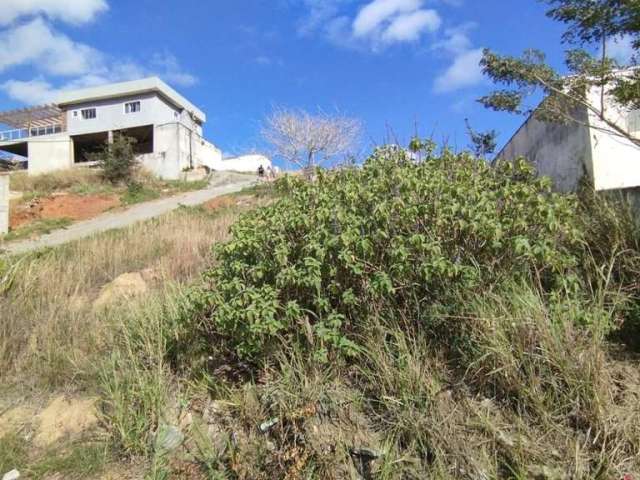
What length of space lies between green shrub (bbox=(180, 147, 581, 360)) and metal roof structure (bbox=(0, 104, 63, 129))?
33.9 m

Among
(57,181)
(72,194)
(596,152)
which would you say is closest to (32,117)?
(57,181)

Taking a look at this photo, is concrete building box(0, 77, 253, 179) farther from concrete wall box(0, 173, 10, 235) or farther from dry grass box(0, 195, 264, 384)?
dry grass box(0, 195, 264, 384)

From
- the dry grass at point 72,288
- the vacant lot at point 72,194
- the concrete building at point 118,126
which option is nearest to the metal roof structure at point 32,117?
the concrete building at point 118,126

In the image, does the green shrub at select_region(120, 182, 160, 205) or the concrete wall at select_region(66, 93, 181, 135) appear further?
the concrete wall at select_region(66, 93, 181, 135)

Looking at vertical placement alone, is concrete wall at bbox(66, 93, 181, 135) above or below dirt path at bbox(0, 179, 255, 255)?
above

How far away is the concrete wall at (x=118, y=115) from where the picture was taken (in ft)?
94.7

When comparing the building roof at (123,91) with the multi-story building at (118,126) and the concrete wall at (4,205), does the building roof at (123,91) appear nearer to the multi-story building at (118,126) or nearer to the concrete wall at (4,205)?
the multi-story building at (118,126)

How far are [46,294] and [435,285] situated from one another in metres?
4.59

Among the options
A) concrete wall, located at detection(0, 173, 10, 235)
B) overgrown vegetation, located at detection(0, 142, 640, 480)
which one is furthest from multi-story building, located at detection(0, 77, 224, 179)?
overgrown vegetation, located at detection(0, 142, 640, 480)

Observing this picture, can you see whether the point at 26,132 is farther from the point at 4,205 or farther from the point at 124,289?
the point at 124,289

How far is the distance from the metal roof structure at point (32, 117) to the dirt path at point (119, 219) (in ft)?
52.7

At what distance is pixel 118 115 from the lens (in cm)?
2959

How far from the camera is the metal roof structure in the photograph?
31109mm

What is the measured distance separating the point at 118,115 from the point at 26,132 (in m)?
9.42
